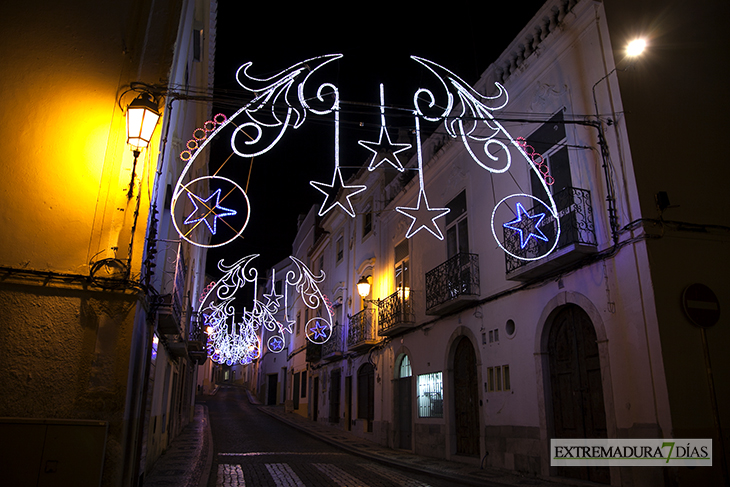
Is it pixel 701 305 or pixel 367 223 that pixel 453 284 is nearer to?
pixel 701 305

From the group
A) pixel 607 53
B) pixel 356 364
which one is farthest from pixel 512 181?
pixel 356 364

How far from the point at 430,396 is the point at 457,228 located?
4.60 m

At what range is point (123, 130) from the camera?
6.75 meters

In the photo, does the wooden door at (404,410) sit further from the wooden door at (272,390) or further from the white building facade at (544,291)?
the wooden door at (272,390)

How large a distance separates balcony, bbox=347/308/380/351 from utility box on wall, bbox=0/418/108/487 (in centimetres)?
1229

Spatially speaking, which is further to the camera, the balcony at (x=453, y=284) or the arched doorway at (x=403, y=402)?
the arched doorway at (x=403, y=402)

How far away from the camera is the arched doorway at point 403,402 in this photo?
14749 mm

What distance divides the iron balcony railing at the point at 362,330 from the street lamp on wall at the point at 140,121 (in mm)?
12361

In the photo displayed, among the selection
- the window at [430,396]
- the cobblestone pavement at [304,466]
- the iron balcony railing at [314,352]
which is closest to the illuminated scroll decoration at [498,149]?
the cobblestone pavement at [304,466]

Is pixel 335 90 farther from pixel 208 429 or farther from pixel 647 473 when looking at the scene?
pixel 208 429

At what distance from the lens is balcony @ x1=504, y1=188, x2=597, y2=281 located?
25.9 feet

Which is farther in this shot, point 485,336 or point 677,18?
point 485,336

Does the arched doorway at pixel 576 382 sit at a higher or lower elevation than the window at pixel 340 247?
lower

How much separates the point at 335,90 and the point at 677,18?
21.5 ft
